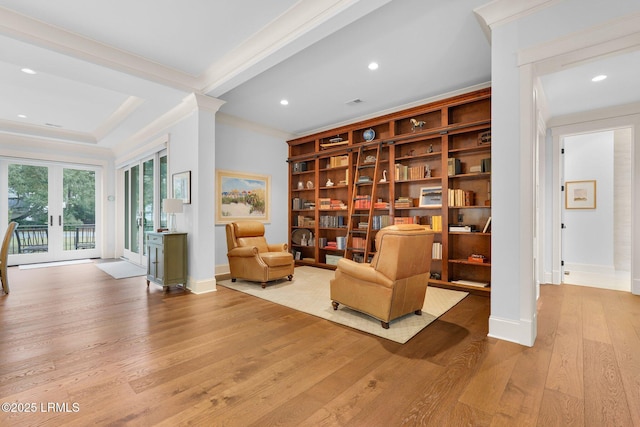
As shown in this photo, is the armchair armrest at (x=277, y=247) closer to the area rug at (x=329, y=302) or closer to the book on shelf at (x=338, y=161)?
the area rug at (x=329, y=302)

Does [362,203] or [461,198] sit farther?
[362,203]

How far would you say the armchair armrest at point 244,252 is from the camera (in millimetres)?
4512

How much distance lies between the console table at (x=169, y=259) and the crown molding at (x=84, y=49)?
6.92 ft

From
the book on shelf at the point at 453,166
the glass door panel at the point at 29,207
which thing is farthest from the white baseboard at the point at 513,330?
the glass door panel at the point at 29,207

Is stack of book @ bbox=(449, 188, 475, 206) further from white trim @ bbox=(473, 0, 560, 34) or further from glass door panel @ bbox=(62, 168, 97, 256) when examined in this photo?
glass door panel @ bbox=(62, 168, 97, 256)

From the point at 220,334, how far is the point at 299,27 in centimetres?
297

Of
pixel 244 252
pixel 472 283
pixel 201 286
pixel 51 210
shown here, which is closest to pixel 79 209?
pixel 51 210

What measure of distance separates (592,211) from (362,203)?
4536 mm

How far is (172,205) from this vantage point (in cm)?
429

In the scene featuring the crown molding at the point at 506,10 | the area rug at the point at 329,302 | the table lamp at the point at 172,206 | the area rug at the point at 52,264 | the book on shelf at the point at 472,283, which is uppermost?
the crown molding at the point at 506,10

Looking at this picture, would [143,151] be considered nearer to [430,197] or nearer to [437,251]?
[430,197]

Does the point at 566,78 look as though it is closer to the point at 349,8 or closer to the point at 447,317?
the point at 349,8

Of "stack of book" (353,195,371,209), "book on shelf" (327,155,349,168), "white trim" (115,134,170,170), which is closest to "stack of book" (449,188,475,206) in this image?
"stack of book" (353,195,371,209)

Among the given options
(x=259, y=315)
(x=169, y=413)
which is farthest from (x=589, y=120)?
(x=169, y=413)
